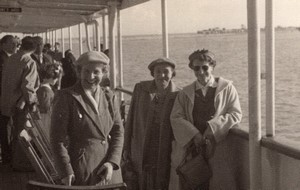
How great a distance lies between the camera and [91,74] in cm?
263

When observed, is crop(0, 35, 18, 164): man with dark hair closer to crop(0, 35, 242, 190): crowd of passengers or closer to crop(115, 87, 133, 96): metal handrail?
crop(115, 87, 133, 96): metal handrail

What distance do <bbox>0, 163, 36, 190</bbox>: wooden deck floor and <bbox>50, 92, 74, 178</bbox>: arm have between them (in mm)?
2239

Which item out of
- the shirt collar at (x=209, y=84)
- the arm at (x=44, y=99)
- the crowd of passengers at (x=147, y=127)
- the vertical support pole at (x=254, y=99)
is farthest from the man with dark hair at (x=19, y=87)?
the vertical support pole at (x=254, y=99)

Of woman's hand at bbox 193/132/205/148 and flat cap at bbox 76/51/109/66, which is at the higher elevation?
flat cap at bbox 76/51/109/66

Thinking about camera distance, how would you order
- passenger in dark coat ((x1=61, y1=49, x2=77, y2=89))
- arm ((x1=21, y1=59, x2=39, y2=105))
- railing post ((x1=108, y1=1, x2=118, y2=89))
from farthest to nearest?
passenger in dark coat ((x1=61, y1=49, x2=77, y2=89))
railing post ((x1=108, y1=1, x2=118, y2=89))
arm ((x1=21, y1=59, x2=39, y2=105))

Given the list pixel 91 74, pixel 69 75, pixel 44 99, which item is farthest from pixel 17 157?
pixel 69 75

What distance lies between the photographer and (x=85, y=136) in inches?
105

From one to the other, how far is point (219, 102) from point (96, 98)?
1009 mm

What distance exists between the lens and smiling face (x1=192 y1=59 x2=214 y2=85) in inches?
136

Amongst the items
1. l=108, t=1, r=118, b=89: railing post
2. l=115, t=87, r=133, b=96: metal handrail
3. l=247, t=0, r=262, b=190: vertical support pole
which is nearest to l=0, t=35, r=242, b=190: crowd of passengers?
l=247, t=0, r=262, b=190: vertical support pole

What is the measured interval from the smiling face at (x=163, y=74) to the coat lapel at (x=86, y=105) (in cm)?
101

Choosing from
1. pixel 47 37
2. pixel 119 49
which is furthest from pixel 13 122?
pixel 47 37

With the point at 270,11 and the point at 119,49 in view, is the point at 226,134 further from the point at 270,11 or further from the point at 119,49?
the point at 119,49

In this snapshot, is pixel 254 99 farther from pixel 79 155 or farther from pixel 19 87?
pixel 19 87
